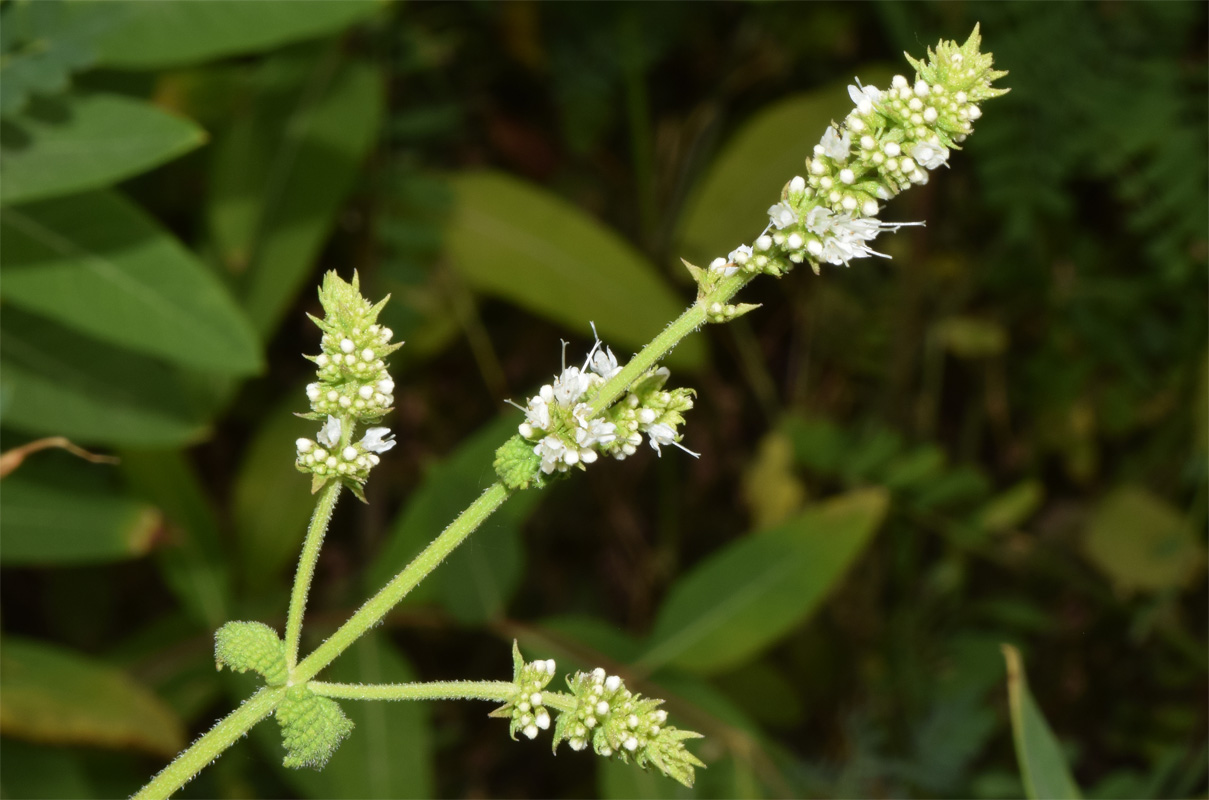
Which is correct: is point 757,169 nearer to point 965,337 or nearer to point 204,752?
point 965,337

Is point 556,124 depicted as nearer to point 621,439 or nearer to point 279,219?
point 279,219

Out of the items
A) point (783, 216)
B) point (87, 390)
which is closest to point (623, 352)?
point (87, 390)

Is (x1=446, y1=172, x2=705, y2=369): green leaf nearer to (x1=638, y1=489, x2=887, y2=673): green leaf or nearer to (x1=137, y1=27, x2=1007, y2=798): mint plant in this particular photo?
(x1=638, y1=489, x2=887, y2=673): green leaf

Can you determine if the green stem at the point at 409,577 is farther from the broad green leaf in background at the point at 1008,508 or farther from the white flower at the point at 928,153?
the broad green leaf in background at the point at 1008,508

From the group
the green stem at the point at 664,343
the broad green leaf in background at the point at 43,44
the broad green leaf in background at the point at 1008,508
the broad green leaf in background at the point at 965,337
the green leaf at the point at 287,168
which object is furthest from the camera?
the broad green leaf in background at the point at 965,337

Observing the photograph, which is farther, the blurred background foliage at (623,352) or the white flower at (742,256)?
the blurred background foliage at (623,352)

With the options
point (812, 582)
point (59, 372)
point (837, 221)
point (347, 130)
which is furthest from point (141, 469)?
point (837, 221)

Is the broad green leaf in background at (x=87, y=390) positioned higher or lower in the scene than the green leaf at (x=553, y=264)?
lower

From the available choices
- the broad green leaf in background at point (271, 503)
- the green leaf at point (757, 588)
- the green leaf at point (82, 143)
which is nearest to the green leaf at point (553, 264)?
the green leaf at point (757, 588)
